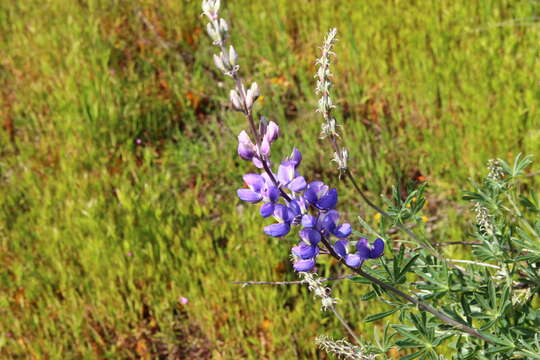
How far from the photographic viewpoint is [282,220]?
1.38m

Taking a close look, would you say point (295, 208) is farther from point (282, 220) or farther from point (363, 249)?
point (363, 249)

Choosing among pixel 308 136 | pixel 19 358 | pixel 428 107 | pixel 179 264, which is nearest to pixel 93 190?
pixel 179 264

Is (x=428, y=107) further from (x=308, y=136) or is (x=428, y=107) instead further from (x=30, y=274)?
(x=30, y=274)

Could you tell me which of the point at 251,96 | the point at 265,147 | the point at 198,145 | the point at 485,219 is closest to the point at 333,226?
the point at 265,147

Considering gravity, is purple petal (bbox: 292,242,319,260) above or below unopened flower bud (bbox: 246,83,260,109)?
below

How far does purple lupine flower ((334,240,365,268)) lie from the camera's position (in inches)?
55.7

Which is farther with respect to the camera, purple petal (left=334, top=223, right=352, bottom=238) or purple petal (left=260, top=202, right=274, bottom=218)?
purple petal (left=334, top=223, right=352, bottom=238)

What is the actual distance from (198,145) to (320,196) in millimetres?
2617

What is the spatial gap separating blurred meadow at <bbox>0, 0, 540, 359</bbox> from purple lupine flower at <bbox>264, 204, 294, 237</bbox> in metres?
1.32

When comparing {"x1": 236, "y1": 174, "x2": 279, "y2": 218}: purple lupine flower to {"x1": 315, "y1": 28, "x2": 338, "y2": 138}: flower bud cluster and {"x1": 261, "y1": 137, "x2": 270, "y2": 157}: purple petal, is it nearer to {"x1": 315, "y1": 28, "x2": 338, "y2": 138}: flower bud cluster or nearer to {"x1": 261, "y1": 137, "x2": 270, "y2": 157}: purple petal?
{"x1": 261, "y1": 137, "x2": 270, "y2": 157}: purple petal

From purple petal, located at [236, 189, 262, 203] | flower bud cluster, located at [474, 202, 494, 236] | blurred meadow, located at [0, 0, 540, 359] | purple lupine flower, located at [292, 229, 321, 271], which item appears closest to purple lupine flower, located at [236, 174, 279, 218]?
purple petal, located at [236, 189, 262, 203]

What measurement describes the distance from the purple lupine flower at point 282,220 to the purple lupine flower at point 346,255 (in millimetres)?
152

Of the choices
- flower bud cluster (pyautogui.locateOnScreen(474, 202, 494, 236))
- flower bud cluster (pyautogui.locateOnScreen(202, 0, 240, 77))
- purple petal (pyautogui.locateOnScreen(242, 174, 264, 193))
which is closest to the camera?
flower bud cluster (pyautogui.locateOnScreen(202, 0, 240, 77))

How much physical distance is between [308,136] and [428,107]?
74 centimetres
